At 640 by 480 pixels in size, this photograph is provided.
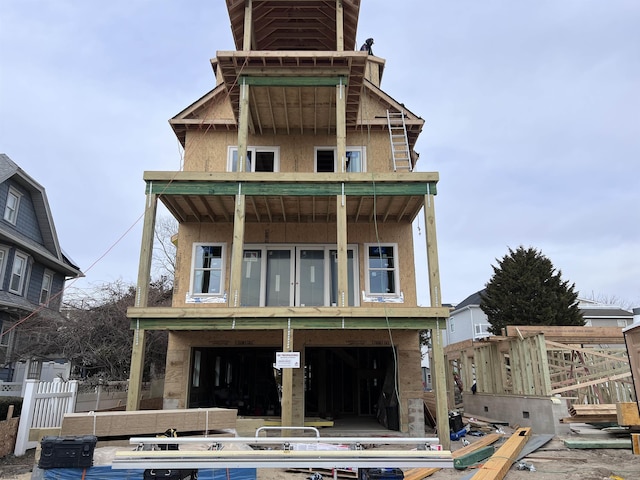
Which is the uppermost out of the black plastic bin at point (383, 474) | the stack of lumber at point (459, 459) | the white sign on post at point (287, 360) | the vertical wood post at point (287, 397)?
the white sign on post at point (287, 360)

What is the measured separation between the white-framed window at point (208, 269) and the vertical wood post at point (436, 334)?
7.00 metres

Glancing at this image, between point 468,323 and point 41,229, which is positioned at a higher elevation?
point 41,229

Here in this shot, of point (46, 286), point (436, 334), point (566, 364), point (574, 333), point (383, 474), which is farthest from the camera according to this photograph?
point (46, 286)

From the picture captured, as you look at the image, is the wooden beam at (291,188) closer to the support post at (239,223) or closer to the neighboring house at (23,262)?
the support post at (239,223)

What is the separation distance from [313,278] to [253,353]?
4549mm

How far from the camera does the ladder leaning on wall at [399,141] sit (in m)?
16.2

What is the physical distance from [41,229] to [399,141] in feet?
64.4

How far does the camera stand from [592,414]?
46.1ft

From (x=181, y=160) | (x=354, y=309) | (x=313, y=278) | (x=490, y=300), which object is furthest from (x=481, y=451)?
(x=490, y=300)

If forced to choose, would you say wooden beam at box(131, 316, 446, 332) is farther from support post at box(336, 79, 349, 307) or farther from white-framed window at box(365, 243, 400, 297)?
white-framed window at box(365, 243, 400, 297)

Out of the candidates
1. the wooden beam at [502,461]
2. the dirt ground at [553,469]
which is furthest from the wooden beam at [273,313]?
the dirt ground at [553,469]

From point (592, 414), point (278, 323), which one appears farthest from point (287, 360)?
point (592, 414)

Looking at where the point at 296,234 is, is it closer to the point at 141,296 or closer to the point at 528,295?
the point at 141,296

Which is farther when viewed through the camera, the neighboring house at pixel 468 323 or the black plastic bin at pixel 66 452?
the neighboring house at pixel 468 323
